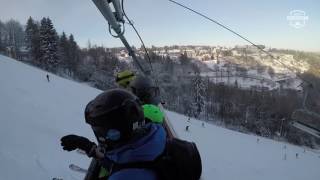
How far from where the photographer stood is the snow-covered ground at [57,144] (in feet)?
40.5

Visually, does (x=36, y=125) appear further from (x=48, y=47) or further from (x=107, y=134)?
(x=48, y=47)

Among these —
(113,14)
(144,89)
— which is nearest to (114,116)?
(113,14)

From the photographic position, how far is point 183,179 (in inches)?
77.1

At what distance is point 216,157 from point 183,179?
26.2 metres

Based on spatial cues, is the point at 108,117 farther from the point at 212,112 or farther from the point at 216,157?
the point at 212,112

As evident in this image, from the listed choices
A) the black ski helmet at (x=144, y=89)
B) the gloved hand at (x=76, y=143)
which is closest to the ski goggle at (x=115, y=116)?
the gloved hand at (x=76, y=143)

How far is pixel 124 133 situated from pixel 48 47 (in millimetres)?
65980

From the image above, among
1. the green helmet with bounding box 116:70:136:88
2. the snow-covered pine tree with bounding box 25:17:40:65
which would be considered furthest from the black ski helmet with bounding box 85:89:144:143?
the snow-covered pine tree with bounding box 25:17:40:65

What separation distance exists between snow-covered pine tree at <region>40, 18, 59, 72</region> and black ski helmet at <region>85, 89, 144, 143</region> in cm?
6565

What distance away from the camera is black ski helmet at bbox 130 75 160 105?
521 centimetres

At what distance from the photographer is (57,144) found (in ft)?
51.0

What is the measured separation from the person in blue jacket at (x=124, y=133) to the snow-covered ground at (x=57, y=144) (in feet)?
30.8

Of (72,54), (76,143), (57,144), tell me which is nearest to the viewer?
(76,143)

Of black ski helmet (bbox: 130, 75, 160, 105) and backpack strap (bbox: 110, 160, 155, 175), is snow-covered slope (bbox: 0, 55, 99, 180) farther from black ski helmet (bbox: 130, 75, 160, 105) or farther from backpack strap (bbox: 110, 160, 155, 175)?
backpack strap (bbox: 110, 160, 155, 175)
